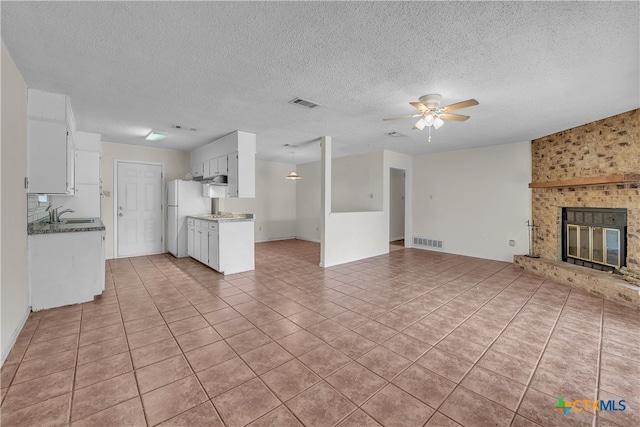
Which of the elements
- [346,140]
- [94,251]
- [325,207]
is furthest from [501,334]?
[94,251]

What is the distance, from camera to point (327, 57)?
2.39m

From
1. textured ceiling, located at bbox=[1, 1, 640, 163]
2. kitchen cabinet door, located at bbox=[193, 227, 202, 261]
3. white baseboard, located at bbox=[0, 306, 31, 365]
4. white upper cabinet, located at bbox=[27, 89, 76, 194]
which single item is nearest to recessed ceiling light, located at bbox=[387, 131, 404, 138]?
textured ceiling, located at bbox=[1, 1, 640, 163]

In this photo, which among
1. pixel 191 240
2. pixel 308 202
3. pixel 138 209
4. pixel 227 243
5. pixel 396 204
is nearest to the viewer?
pixel 227 243

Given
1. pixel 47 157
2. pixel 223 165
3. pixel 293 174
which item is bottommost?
pixel 47 157

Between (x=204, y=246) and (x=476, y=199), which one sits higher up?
(x=476, y=199)

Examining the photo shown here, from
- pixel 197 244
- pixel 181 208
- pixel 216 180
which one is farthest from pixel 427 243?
pixel 181 208

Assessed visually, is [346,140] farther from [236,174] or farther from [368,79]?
[368,79]

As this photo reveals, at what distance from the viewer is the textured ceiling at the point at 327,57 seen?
6.02 feet

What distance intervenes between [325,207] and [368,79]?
9.57 ft

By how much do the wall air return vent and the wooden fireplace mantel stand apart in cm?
242

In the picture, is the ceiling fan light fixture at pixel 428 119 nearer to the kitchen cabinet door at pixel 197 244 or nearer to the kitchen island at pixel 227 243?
the kitchen island at pixel 227 243

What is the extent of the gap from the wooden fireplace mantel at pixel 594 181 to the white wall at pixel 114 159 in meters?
7.92

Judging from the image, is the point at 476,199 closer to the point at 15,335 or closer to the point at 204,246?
the point at 204,246

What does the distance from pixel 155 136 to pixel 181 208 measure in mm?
1617
